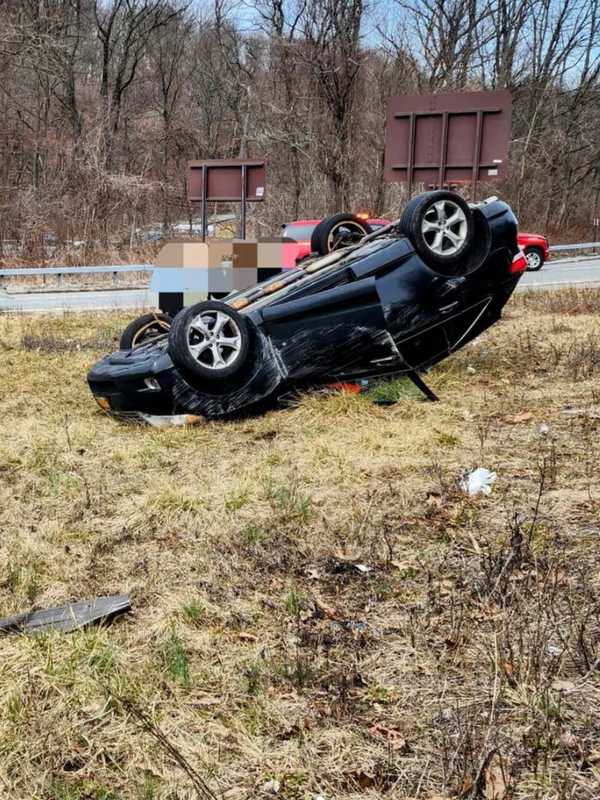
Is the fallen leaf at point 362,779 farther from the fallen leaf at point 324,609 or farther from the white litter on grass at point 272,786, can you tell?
the fallen leaf at point 324,609

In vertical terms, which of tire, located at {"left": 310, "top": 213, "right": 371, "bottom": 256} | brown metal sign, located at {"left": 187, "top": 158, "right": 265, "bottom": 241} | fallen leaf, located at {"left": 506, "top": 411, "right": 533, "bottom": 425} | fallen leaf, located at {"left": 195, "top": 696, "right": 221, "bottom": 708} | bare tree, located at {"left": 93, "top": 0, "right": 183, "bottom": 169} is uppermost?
bare tree, located at {"left": 93, "top": 0, "right": 183, "bottom": 169}

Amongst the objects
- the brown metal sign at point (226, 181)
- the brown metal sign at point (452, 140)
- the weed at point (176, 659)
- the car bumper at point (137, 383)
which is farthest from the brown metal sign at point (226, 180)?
the weed at point (176, 659)

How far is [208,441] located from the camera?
548 cm

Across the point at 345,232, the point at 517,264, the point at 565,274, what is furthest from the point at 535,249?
the point at 517,264

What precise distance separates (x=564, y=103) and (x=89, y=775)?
33.3 metres

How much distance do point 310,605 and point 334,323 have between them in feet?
9.97

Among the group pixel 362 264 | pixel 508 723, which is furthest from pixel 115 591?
pixel 362 264

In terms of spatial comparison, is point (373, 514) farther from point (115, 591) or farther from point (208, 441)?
point (208, 441)

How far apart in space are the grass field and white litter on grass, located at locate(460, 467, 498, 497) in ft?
0.27

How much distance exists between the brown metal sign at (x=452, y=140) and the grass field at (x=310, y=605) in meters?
10.5

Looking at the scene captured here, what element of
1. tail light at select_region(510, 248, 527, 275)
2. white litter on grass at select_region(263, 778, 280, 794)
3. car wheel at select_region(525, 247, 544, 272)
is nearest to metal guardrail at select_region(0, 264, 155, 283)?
car wheel at select_region(525, 247, 544, 272)

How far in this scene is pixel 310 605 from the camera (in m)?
3.12

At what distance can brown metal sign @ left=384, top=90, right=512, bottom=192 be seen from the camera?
1505 cm

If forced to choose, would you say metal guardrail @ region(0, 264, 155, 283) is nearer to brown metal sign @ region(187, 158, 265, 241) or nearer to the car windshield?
brown metal sign @ region(187, 158, 265, 241)
